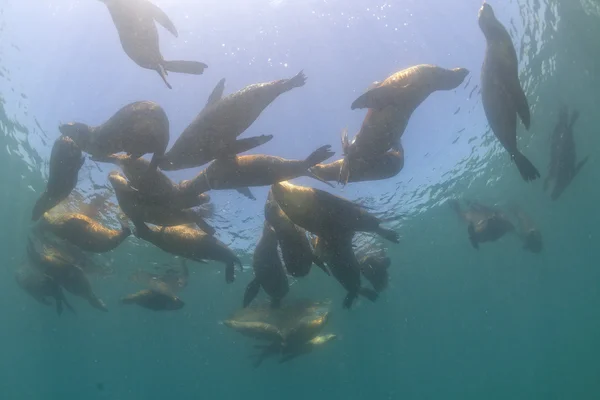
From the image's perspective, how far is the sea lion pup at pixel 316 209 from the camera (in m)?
5.80

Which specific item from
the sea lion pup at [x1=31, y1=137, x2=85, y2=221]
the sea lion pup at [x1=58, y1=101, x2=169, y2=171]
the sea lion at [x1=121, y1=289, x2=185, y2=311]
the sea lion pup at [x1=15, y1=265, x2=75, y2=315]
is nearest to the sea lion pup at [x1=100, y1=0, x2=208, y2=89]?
the sea lion pup at [x1=58, y1=101, x2=169, y2=171]

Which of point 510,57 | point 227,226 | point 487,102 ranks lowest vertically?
point 227,226

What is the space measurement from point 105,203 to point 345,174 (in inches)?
526

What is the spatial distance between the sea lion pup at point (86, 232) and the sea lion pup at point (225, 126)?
164 inches

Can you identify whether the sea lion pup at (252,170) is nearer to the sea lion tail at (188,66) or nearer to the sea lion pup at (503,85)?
the sea lion tail at (188,66)

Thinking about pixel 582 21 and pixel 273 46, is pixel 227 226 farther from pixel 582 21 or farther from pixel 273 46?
pixel 582 21

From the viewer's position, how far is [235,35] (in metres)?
10.6

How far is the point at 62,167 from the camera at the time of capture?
5.76 m

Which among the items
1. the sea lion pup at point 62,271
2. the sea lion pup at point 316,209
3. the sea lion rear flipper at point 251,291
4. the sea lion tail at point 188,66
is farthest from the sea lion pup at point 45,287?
the sea lion tail at point 188,66

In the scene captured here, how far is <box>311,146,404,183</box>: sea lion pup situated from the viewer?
18.8 ft

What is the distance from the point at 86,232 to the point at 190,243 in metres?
Result: 2.68

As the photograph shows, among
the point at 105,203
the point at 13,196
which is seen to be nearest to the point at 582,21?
the point at 105,203

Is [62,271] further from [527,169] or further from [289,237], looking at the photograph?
[527,169]

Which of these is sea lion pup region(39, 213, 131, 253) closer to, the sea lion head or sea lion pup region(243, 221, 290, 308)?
sea lion pup region(243, 221, 290, 308)
